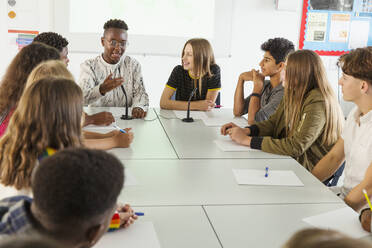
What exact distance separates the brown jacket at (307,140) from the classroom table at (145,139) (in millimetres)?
523

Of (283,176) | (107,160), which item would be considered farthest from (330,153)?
(107,160)

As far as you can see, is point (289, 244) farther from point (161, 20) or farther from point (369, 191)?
point (161, 20)

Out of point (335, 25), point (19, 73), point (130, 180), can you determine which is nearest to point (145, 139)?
point (130, 180)

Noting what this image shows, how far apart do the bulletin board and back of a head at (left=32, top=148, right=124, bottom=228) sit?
453 centimetres

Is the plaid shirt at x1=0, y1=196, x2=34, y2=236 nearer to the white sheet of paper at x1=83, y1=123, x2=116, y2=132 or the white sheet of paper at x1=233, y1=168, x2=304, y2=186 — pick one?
the white sheet of paper at x1=233, y1=168, x2=304, y2=186

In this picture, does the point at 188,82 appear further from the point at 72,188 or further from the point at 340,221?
the point at 72,188

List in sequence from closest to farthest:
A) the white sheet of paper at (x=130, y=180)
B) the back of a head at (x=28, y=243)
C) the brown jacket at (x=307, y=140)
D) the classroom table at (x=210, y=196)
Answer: the back of a head at (x=28, y=243)
the classroom table at (x=210, y=196)
the white sheet of paper at (x=130, y=180)
the brown jacket at (x=307, y=140)

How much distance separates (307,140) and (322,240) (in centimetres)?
181

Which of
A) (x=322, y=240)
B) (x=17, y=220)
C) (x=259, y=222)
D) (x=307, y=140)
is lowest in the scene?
(x=259, y=222)

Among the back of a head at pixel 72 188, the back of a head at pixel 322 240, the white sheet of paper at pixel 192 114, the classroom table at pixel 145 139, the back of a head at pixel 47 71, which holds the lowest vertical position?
the classroom table at pixel 145 139

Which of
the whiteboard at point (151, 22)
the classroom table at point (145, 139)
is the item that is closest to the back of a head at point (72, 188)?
the classroom table at point (145, 139)

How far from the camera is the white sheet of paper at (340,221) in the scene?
4.75ft

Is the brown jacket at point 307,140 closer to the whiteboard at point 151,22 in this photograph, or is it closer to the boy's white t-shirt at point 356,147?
the boy's white t-shirt at point 356,147

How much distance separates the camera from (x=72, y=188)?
2.73 feet
